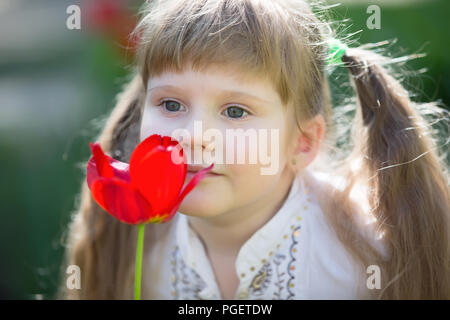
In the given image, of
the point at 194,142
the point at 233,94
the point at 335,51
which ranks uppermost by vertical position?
the point at 335,51

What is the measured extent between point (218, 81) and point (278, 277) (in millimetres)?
594

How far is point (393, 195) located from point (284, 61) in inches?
17.6

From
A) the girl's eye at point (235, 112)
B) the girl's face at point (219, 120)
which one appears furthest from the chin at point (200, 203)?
the girl's eye at point (235, 112)

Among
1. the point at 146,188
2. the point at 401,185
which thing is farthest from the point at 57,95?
the point at 146,188

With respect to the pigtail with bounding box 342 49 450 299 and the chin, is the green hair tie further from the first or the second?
the chin

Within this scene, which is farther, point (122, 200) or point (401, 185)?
point (401, 185)

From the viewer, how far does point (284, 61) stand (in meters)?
1.38

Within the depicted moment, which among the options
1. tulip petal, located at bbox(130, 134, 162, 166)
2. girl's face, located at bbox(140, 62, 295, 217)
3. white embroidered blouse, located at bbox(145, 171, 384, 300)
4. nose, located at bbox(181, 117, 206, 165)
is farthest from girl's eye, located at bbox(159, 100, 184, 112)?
white embroidered blouse, located at bbox(145, 171, 384, 300)

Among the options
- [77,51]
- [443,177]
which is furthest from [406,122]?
[77,51]

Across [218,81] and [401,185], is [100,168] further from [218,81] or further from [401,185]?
[401,185]

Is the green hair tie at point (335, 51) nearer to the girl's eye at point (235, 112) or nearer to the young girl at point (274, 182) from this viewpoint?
the young girl at point (274, 182)

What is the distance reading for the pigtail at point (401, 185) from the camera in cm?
142

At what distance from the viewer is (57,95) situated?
3.17m

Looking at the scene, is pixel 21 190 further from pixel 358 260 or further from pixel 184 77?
pixel 358 260
